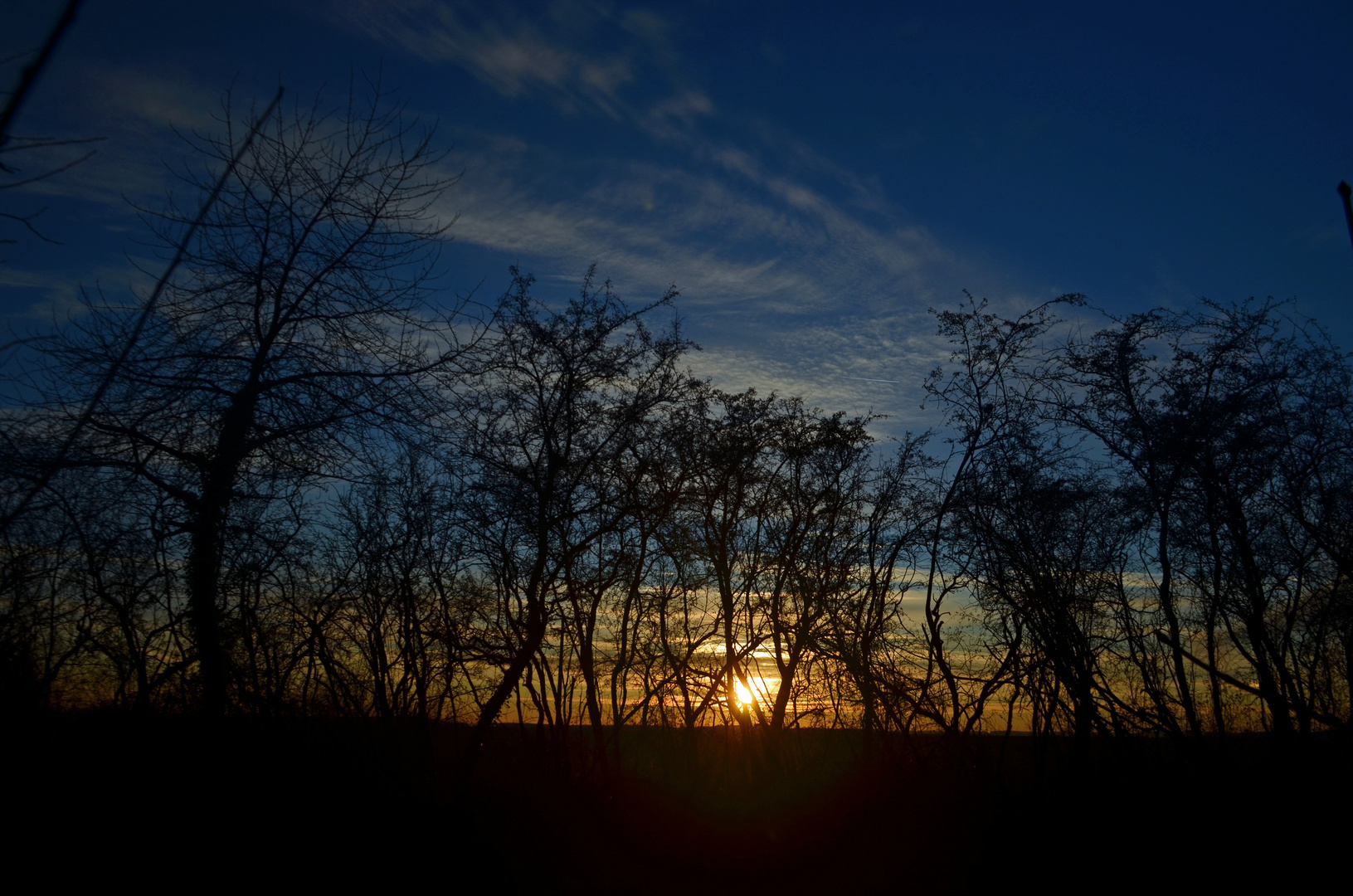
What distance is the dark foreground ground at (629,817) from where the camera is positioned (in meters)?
6.34

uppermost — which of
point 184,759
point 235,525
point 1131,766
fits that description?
point 235,525

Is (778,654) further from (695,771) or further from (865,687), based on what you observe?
(865,687)

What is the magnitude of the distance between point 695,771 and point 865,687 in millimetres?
7881

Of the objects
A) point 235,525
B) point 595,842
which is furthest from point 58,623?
point 595,842

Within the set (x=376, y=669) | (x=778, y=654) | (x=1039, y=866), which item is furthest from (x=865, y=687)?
(x=376, y=669)

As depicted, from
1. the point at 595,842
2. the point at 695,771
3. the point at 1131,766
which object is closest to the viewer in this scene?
the point at 1131,766

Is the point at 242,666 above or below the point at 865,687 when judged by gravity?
above

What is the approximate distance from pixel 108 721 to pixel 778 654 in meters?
15.8

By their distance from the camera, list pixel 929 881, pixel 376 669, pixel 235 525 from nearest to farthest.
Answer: pixel 235 525 → pixel 929 881 → pixel 376 669

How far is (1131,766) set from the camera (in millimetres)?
9133

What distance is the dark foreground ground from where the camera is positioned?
20.8ft

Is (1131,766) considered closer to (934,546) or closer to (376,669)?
(934,546)

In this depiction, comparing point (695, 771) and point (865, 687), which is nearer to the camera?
point (865, 687)

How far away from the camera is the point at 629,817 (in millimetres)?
14148
